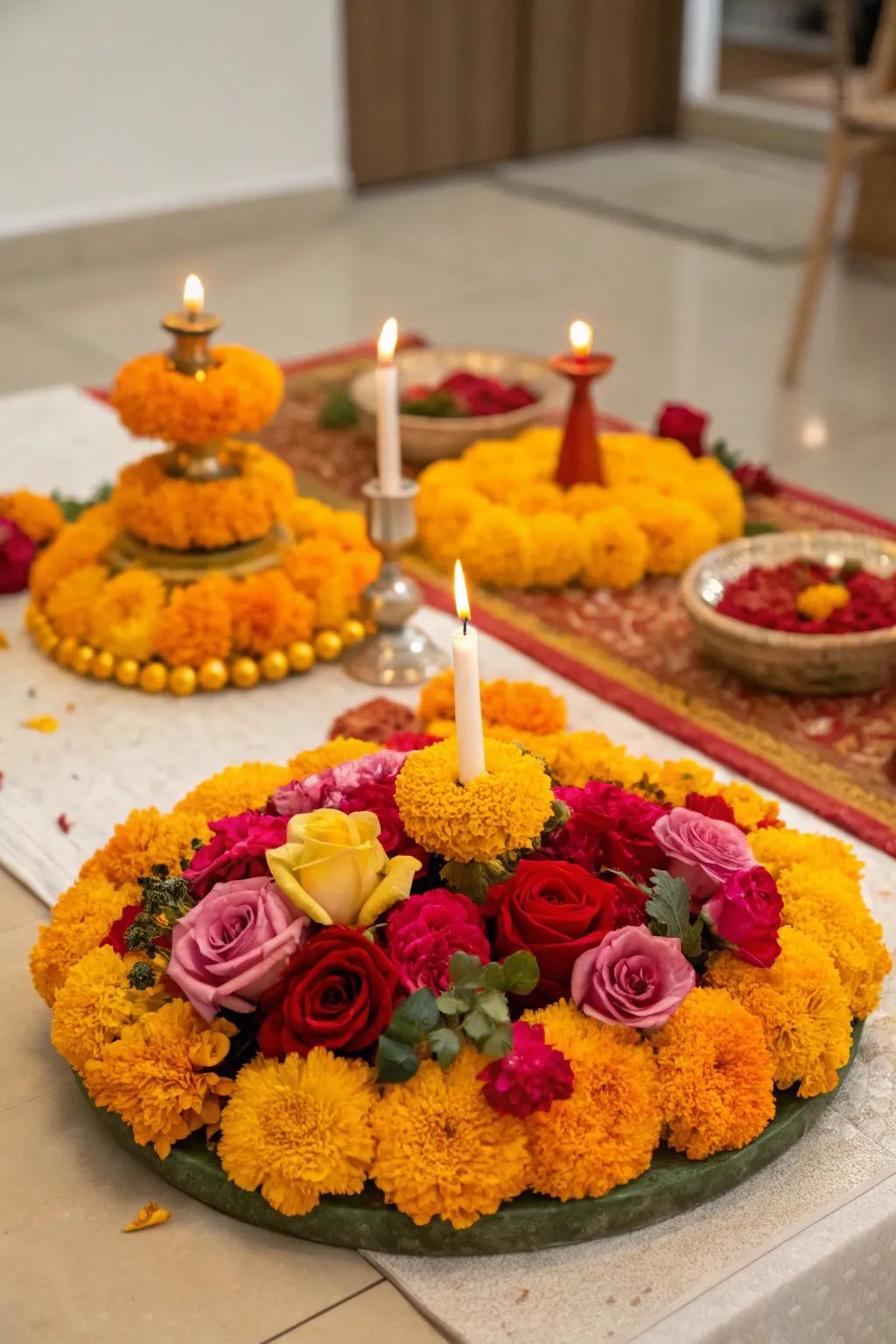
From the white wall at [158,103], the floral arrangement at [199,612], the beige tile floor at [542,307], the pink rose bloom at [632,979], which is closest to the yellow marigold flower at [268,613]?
the floral arrangement at [199,612]

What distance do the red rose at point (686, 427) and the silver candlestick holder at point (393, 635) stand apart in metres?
0.70

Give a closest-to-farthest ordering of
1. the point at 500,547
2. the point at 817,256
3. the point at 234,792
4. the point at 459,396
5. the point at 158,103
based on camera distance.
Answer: the point at 234,792 → the point at 500,547 → the point at 459,396 → the point at 817,256 → the point at 158,103

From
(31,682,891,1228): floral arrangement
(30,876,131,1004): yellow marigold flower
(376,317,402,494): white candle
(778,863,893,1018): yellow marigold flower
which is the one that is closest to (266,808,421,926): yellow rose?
(31,682,891,1228): floral arrangement

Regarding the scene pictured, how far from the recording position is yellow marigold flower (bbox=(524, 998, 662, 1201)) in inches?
42.3

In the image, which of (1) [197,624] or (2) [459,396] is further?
(2) [459,396]

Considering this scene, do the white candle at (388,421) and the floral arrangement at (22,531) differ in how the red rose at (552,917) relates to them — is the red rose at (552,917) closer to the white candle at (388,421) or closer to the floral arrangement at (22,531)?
the white candle at (388,421)

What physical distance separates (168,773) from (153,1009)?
0.59m

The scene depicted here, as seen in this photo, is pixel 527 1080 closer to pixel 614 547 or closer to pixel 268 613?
pixel 268 613

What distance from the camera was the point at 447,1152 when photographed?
106 cm

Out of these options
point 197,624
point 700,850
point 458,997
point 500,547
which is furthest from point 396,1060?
point 500,547

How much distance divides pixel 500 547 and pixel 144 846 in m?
0.91

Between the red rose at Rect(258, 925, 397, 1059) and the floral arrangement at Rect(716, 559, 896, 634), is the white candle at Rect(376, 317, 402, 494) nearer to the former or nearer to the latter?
the floral arrangement at Rect(716, 559, 896, 634)

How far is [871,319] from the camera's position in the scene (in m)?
3.54

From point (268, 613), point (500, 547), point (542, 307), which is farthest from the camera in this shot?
point (542, 307)
